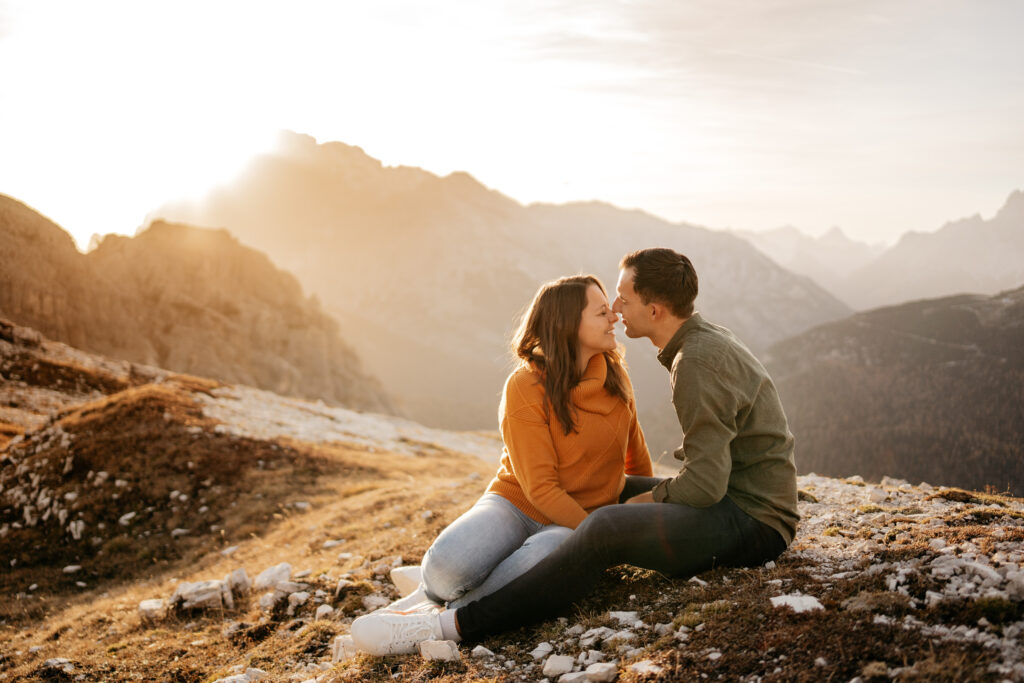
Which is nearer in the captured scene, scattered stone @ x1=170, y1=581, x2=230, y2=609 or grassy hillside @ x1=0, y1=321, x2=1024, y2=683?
grassy hillside @ x1=0, y1=321, x2=1024, y2=683

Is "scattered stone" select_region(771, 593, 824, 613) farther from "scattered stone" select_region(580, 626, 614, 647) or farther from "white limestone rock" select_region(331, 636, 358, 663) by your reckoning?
"white limestone rock" select_region(331, 636, 358, 663)

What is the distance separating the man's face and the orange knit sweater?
0.48 meters

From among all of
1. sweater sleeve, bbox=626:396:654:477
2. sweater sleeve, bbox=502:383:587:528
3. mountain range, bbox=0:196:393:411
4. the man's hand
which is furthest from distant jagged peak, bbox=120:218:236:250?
the man's hand

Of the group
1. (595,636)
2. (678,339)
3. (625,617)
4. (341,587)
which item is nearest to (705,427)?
(678,339)

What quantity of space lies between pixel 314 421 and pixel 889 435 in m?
70.5

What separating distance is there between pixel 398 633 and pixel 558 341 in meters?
2.96

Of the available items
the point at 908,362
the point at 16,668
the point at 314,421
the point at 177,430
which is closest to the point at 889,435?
the point at 908,362

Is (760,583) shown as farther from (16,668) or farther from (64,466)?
(64,466)

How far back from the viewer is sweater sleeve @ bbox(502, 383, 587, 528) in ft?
17.5

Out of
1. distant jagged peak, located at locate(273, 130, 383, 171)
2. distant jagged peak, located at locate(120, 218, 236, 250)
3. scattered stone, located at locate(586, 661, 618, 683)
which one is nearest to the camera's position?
scattered stone, located at locate(586, 661, 618, 683)

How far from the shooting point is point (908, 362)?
97500mm

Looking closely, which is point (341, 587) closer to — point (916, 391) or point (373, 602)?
point (373, 602)

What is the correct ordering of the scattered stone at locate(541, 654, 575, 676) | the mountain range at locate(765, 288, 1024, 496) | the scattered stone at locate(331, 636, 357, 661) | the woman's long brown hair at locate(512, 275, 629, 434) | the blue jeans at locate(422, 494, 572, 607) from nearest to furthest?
the scattered stone at locate(541, 654, 575, 676) → the blue jeans at locate(422, 494, 572, 607) → the woman's long brown hair at locate(512, 275, 629, 434) → the scattered stone at locate(331, 636, 357, 661) → the mountain range at locate(765, 288, 1024, 496)

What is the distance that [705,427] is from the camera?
15.9 ft
